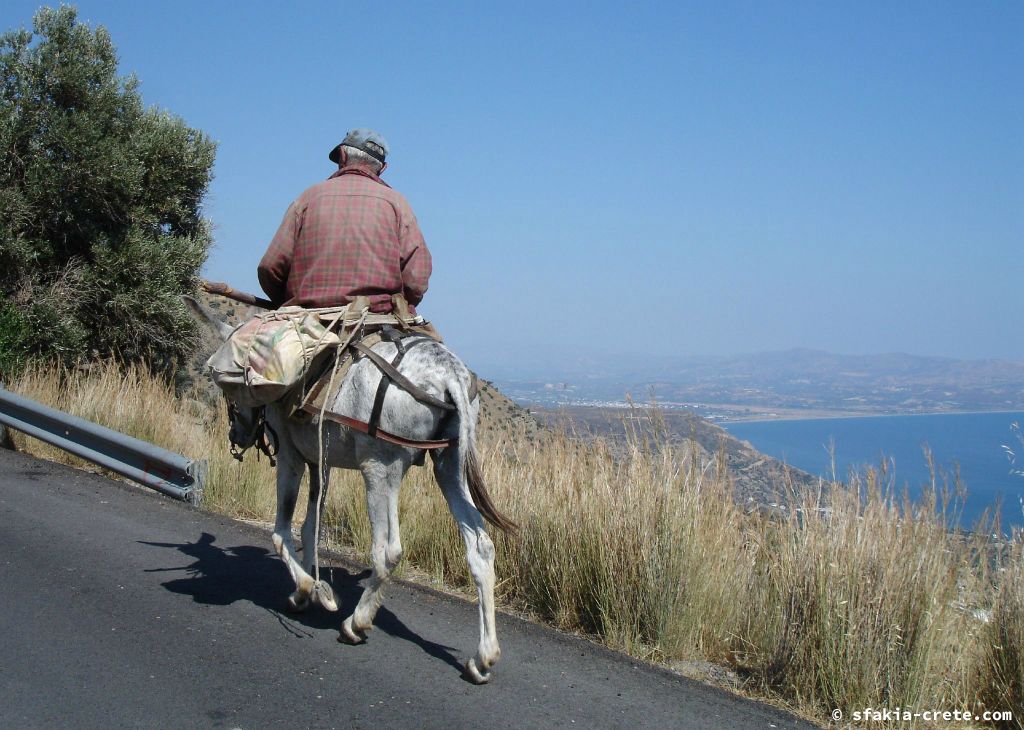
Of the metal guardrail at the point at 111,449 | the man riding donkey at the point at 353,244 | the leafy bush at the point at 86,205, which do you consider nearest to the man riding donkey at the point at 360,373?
the man riding donkey at the point at 353,244

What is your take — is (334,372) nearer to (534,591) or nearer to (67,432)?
(534,591)

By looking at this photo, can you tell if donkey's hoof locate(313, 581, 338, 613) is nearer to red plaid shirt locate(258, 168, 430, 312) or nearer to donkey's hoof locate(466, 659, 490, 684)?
donkey's hoof locate(466, 659, 490, 684)

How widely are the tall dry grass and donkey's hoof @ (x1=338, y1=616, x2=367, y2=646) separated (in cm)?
145

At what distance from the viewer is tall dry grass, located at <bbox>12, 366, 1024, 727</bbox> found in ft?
16.1

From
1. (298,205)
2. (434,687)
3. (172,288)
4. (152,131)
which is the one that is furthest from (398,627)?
(152,131)

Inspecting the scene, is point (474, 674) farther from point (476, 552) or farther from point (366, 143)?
point (366, 143)

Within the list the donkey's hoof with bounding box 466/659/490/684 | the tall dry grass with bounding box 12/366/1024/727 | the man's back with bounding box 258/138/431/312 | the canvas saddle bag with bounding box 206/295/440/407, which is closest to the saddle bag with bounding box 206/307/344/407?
the canvas saddle bag with bounding box 206/295/440/407

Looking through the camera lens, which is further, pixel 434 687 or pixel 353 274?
pixel 353 274

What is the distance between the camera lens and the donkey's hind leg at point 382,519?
17.1 ft

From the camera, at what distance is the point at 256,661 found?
512 cm

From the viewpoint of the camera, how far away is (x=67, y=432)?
10.3m

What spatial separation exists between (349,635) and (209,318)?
2.22 meters

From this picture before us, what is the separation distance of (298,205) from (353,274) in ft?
1.90

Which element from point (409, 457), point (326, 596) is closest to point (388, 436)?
point (409, 457)
